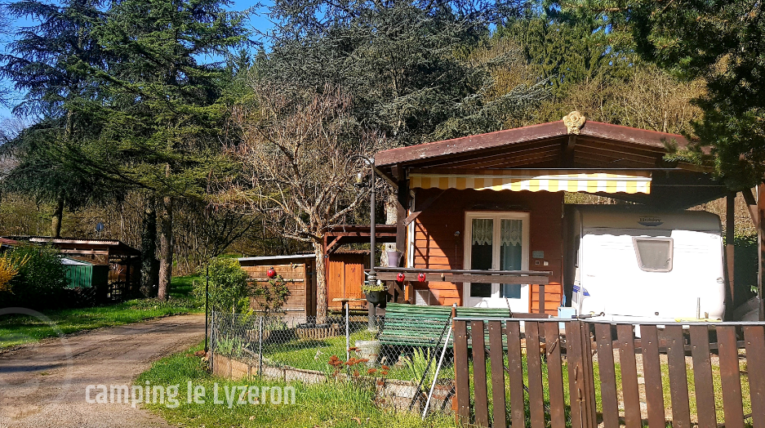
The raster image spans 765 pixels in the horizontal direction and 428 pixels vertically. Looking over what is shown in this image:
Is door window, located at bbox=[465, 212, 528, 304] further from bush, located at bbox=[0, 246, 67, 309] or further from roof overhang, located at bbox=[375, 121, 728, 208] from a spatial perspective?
bush, located at bbox=[0, 246, 67, 309]

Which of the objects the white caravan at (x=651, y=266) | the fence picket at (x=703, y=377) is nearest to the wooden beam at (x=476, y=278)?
the white caravan at (x=651, y=266)

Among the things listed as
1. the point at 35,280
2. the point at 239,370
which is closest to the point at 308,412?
the point at 239,370

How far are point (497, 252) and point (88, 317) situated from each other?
1466cm

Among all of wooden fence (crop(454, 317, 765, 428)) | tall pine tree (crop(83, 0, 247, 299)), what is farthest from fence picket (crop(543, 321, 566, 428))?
tall pine tree (crop(83, 0, 247, 299))

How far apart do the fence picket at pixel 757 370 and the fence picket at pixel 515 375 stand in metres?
1.89

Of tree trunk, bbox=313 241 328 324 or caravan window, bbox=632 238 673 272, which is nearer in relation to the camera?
caravan window, bbox=632 238 673 272

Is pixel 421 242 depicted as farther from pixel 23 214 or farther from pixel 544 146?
pixel 23 214

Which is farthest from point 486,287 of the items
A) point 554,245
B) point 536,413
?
point 536,413

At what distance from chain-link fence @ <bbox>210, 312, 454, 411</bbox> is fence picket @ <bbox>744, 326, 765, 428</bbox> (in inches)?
108

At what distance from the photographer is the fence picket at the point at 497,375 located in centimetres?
566

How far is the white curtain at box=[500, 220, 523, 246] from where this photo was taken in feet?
40.8

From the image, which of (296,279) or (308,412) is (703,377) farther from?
(296,279)

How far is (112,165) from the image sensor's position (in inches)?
942

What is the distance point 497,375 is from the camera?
5738mm
